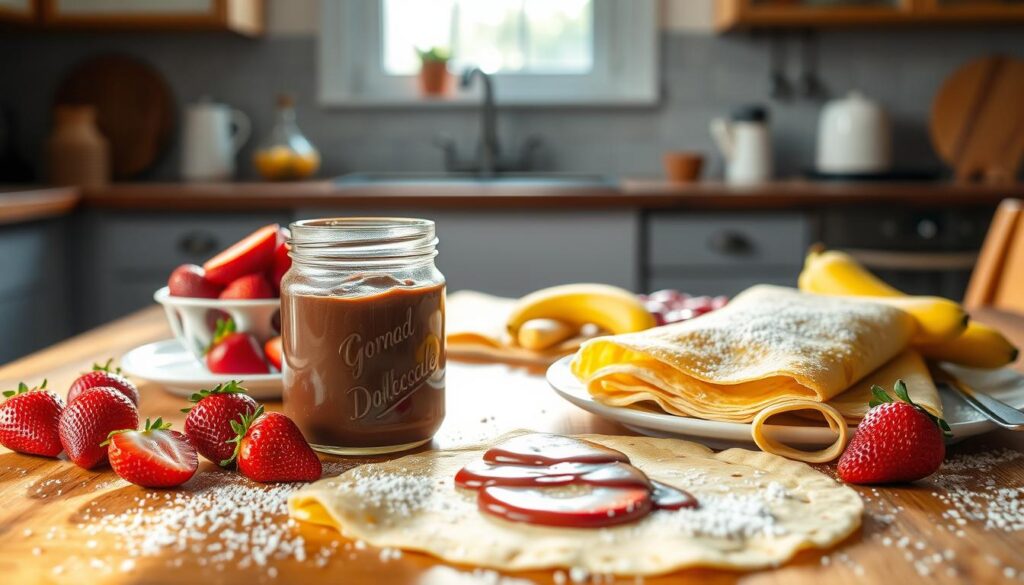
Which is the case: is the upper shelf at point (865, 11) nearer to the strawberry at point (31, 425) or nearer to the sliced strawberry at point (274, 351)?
the sliced strawberry at point (274, 351)

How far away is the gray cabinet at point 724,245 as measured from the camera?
2615 millimetres

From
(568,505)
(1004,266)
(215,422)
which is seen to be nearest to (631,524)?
(568,505)

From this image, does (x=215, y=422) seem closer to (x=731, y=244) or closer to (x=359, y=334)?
(x=359, y=334)

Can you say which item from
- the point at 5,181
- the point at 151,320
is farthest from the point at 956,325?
the point at 5,181

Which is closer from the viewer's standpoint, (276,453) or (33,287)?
(276,453)

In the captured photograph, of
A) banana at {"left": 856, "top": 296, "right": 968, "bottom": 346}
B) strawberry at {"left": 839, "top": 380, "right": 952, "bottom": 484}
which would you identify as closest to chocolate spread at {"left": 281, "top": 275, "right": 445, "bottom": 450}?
strawberry at {"left": 839, "top": 380, "right": 952, "bottom": 484}

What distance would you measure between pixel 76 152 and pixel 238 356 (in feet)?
6.97

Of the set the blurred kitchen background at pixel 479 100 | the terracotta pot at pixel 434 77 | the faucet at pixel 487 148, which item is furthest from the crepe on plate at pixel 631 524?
the terracotta pot at pixel 434 77

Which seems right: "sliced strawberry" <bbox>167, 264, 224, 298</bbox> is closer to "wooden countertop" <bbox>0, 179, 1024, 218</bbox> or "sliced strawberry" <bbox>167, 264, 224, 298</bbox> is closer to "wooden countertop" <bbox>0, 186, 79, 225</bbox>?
"wooden countertop" <bbox>0, 186, 79, 225</bbox>

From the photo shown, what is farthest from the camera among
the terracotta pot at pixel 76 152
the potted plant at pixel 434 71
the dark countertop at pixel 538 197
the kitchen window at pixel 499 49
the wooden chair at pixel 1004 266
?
the kitchen window at pixel 499 49

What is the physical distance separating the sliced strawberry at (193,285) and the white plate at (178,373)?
3.0 inches

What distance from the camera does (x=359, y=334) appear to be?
2.54ft

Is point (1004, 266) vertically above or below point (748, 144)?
below

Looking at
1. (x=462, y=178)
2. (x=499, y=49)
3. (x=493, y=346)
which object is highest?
(x=499, y=49)
